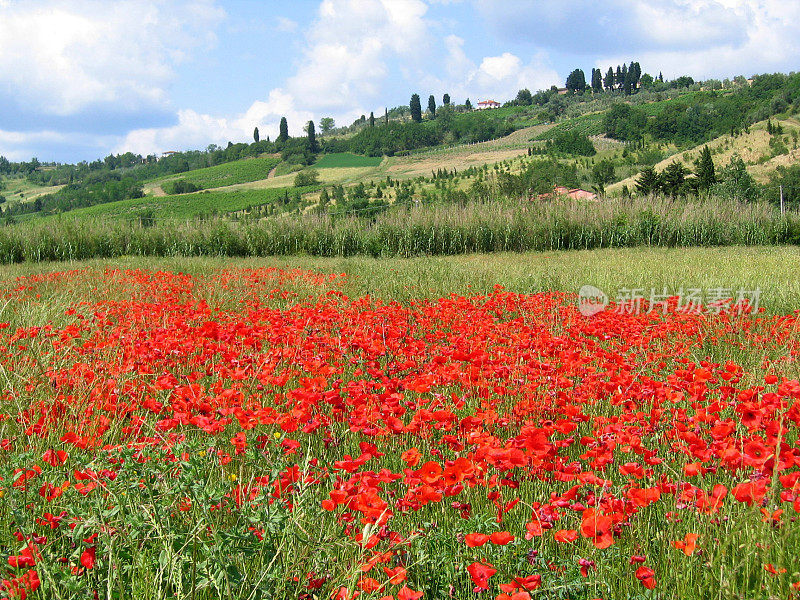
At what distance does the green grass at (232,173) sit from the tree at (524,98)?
304ft

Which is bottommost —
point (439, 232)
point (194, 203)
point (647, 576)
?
point (647, 576)

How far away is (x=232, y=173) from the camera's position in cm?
11362

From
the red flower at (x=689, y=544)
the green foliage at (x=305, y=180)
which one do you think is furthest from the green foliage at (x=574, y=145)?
the red flower at (x=689, y=544)

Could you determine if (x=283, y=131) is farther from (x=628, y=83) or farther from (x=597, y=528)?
(x=597, y=528)

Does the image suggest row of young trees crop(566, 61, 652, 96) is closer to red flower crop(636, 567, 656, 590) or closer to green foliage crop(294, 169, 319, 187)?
green foliage crop(294, 169, 319, 187)

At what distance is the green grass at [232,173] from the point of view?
10625cm

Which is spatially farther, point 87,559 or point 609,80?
point 609,80

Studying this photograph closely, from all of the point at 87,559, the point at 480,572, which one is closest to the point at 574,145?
the point at 480,572

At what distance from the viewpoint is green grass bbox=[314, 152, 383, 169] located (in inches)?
4397

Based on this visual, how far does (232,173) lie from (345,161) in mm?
23145

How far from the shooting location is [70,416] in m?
2.45

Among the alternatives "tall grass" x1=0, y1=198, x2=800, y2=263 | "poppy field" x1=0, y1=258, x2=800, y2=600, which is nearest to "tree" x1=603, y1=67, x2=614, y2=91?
"tall grass" x1=0, y1=198, x2=800, y2=263

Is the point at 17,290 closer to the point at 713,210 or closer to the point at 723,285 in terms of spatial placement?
the point at 723,285

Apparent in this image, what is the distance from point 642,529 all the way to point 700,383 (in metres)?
0.79
